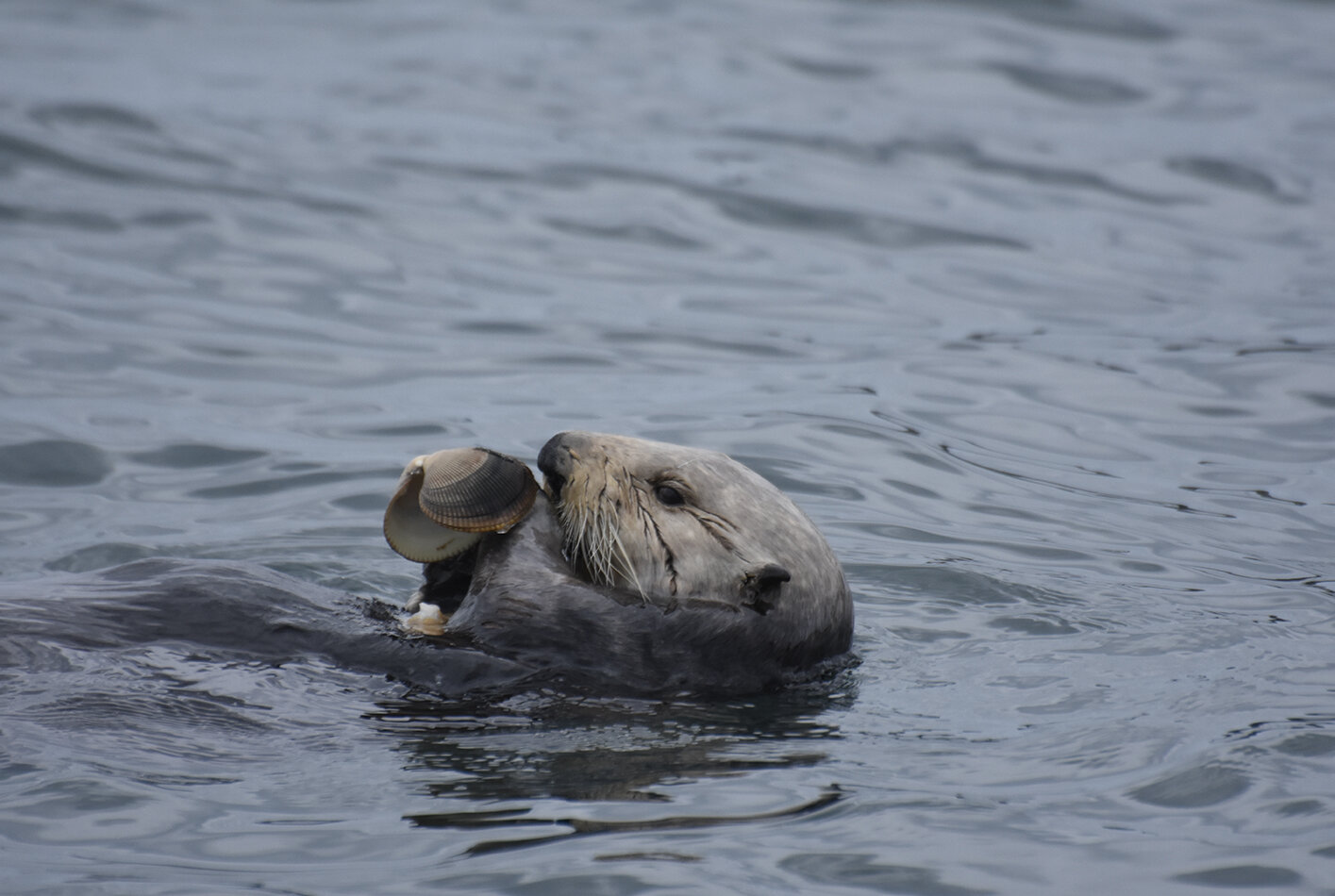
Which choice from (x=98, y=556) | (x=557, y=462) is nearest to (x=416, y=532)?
(x=557, y=462)

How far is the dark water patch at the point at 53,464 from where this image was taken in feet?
23.4

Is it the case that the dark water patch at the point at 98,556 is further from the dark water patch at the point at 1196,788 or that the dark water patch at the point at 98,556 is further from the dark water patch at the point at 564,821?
the dark water patch at the point at 1196,788

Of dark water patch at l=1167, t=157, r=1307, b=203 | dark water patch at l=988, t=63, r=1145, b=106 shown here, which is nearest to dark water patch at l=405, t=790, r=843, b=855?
dark water patch at l=1167, t=157, r=1307, b=203

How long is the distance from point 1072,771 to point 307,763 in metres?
1.94

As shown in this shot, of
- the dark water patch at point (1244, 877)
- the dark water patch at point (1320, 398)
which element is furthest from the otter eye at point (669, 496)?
the dark water patch at point (1320, 398)

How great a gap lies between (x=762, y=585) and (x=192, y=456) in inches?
146

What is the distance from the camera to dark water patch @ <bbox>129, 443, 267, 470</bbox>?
24.4 feet

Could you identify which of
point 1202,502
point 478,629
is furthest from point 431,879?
point 1202,502

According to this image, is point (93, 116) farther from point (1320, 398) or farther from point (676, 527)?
point (676, 527)

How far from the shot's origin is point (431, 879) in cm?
350

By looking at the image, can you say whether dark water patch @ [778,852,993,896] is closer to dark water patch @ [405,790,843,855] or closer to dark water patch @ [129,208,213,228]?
dark water patch @ [405,790,843,855]

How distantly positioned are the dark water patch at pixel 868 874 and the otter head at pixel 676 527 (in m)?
1.17

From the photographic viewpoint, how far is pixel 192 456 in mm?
7520

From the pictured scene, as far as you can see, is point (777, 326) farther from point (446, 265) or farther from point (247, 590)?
point (247, 590)
